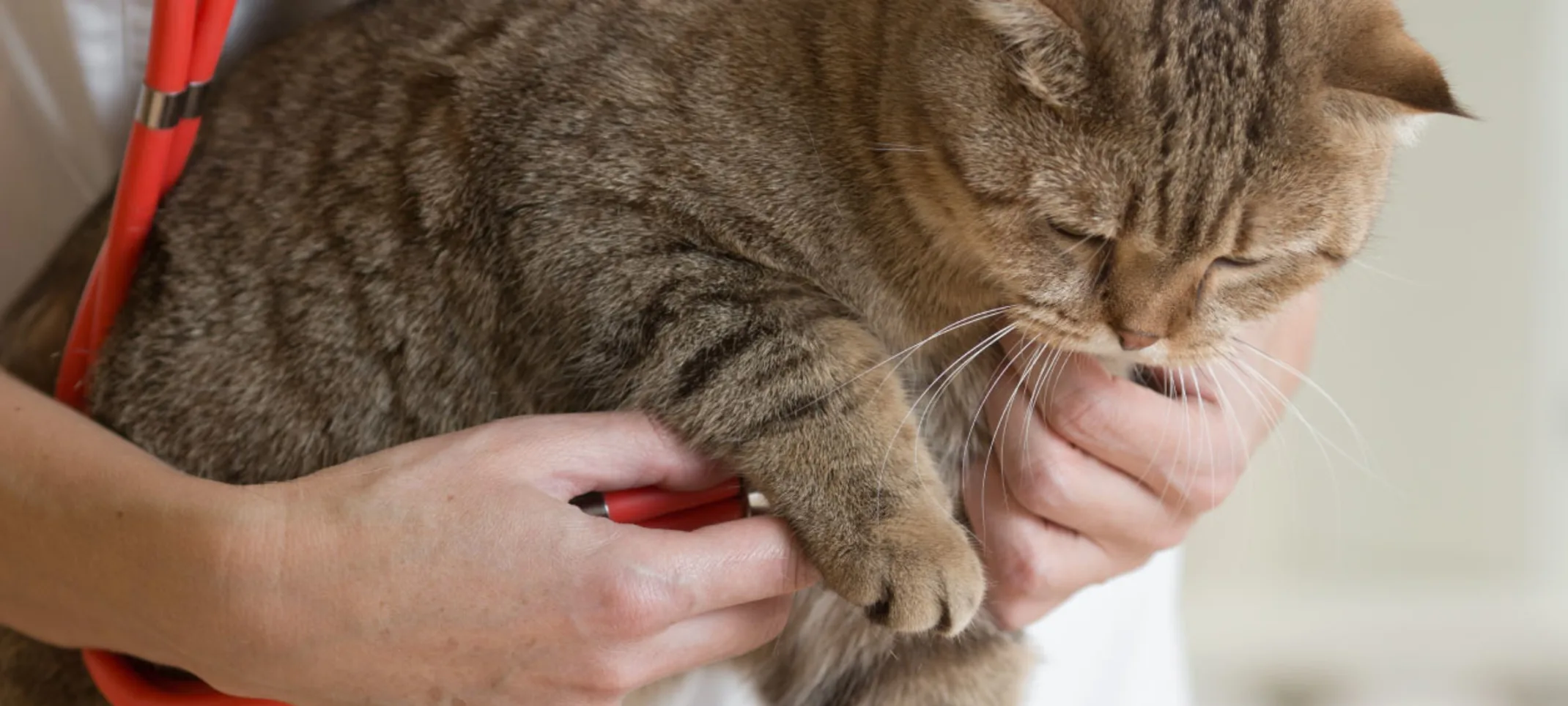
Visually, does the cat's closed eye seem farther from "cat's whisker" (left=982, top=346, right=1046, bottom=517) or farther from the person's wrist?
the person's wrist

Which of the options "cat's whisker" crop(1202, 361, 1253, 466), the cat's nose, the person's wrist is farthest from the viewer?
"cat's whisker" crop(1202, 361, 1253, 466)

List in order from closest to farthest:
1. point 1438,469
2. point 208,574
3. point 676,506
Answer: point 208,574 < point 676,506 < point 1438,469

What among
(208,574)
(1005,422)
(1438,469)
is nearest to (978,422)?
(1005,422)

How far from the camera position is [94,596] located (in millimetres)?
797

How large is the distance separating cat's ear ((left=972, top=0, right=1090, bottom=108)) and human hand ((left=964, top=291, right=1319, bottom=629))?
0.66 ft

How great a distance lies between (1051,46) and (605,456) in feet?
1.36

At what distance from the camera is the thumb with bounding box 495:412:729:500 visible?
80 centimetres

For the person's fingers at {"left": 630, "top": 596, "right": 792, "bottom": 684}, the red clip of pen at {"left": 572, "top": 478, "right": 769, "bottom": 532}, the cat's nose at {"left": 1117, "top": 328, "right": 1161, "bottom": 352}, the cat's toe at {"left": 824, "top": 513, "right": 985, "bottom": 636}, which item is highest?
the cat's nose at {"left": 1117, "top": 328, "right": 1161, "bottom": 352}

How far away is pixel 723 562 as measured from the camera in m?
0.78

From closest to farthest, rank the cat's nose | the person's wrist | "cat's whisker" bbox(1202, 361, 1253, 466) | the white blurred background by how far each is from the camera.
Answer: the person's wrist < the cat's nose < "cat's whisker" bbox(1202, 361, 1253, 466) < the white blurred background

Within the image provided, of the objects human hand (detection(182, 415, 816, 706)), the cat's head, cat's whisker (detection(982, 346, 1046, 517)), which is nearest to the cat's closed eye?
the cat's head

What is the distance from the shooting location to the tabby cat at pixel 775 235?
82 centimetres

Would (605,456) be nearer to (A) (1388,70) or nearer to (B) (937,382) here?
(B) (937,382)

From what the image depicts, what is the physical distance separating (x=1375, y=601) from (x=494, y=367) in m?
1.67
